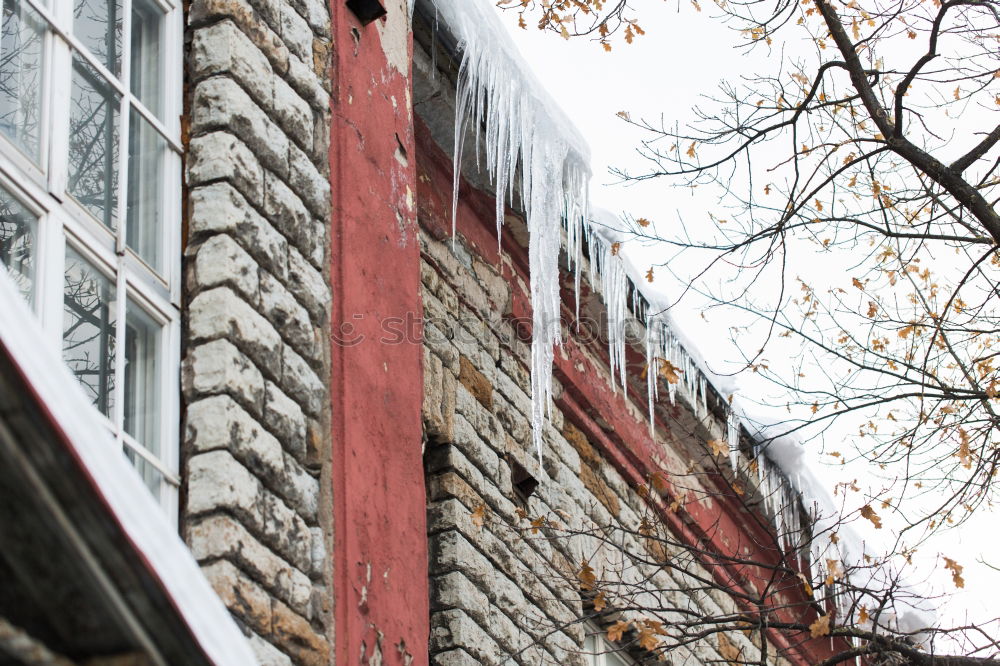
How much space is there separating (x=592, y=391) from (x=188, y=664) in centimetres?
537

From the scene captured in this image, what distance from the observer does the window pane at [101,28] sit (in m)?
3.67

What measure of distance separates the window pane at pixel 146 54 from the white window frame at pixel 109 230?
35 mm

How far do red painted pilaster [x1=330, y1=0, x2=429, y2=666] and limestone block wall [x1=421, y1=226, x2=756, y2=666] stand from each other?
858mm

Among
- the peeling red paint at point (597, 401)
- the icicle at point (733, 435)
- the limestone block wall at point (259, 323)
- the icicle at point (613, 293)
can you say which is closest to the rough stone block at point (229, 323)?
the limestone block wall at point (259, 323)

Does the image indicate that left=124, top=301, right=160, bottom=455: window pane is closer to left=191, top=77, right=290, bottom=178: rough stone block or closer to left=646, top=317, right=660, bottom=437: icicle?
left=191, top=77, right=290, bottom=178: rough stone block

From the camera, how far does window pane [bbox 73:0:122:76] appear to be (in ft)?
12.0

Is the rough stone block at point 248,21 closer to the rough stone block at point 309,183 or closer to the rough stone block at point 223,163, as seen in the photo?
the rough stone block at point 309,183

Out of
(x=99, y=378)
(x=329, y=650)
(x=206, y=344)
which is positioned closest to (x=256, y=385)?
(x=206, y=344)

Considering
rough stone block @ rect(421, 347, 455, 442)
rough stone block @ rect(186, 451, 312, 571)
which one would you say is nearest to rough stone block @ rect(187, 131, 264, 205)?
rough stone block @ rect(186, 451, 312, 571)

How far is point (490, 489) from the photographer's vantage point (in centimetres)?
571

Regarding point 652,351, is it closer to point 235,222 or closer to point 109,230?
point 235,222

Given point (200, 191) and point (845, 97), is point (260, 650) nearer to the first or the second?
point (200, 191)

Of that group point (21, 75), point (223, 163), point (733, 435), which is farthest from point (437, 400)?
point (733, 435)

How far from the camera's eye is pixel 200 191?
12.6 ft
